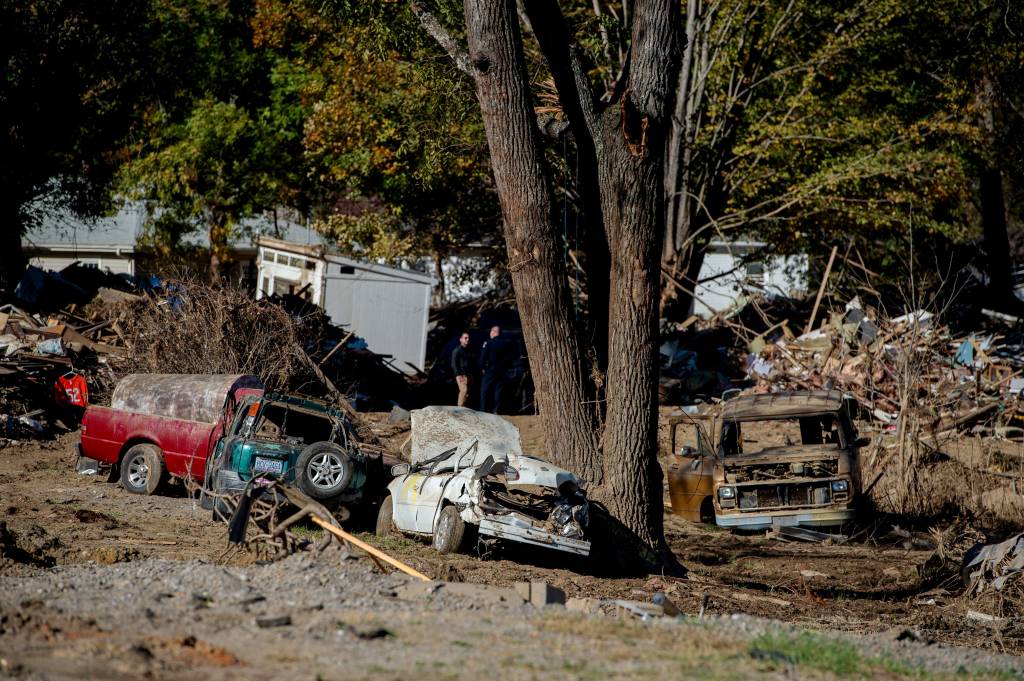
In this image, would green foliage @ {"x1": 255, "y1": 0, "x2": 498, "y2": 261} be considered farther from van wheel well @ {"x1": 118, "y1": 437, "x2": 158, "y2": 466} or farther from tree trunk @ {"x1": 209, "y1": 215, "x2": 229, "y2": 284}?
van wheel well @ {"x1": 118, "y1": 437, "x2": 158, "y2": 466}

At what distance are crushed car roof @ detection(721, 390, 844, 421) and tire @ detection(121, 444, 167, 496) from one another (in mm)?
7574

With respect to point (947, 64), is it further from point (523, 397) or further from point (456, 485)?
point (456, 485)

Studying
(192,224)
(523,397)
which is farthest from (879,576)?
(192,224)

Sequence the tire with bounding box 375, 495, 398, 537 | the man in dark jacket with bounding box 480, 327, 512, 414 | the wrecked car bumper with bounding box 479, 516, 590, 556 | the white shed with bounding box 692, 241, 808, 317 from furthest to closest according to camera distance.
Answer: the white shed with bounding box 692, 241, 808, 317 < the man in dark jacket with bounding box 480, 327, 512, 414 < the tire with bounding box 375, 495, 398, 537 < the wrecked car bumper with bounding box 479, 516, 590, 556

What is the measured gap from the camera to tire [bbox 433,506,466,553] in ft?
38.5

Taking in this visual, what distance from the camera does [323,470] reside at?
1252cm

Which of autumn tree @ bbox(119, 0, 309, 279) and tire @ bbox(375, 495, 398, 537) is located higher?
autumn tree @ bbox(119, 0, 309, 279)

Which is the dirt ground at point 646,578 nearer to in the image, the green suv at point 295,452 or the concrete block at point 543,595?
the green suv at point 295,452

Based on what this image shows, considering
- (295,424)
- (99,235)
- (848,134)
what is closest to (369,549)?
(295,424)

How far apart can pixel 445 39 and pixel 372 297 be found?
1407 centimetres

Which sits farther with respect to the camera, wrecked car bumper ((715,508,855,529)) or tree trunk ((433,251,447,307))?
tree trunk ((433,251,447,307))

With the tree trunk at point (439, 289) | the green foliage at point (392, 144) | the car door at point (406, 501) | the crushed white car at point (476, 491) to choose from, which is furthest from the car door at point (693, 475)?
the tree trunk at point (439, 289)

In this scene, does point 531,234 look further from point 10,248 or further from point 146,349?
point 10,248

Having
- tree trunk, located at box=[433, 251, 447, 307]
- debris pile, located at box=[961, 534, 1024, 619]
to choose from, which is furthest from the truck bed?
tree trunk, located at box=[433, 251, 447, 307]
